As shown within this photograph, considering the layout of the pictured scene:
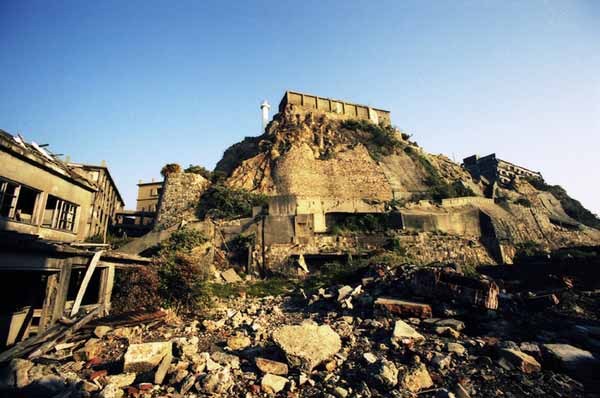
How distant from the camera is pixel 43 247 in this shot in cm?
696

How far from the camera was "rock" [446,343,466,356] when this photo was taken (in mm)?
4959

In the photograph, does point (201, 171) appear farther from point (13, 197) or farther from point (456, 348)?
point (456, 348)

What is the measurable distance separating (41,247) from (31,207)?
525cm

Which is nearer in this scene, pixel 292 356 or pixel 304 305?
pixel 292 356

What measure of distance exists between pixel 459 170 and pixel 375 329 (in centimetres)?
3706

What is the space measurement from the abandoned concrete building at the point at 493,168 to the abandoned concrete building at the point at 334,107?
56.4 feet

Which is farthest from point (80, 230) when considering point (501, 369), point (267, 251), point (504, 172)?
point (504, 172)

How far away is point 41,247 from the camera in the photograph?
693 cm

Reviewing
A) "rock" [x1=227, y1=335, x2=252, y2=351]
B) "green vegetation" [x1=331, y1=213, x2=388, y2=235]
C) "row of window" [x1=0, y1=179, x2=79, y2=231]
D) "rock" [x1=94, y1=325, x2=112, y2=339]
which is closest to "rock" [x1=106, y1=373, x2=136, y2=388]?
"rock" [x1=227, y1=335, x2=252, y2=351]

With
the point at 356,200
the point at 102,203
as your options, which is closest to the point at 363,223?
the point at 356,200

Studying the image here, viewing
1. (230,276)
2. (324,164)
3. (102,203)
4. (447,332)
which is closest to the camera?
(447,332)

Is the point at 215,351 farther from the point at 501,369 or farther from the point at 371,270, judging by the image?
the point at 371,270

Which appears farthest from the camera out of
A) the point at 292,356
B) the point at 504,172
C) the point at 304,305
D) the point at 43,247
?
the point at 504,172

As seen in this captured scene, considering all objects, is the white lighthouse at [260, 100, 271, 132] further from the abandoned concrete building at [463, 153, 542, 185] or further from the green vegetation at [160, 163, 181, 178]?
the abandoned concrete building at [463, 153, 542, 185]
